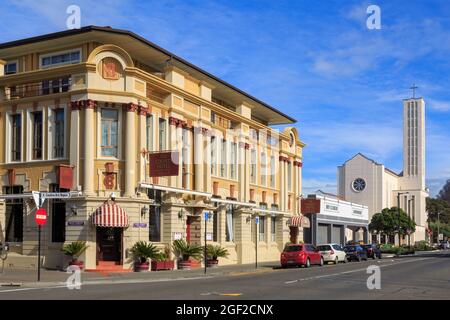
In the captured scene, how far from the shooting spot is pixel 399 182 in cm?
12669

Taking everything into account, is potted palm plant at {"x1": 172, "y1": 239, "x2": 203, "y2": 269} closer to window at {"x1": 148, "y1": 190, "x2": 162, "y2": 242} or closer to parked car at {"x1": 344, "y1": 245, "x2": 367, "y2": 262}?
window at {"x1": 148, "y1": 190, "x2": 162, "y2": 242}

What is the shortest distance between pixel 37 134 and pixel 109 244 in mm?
7277

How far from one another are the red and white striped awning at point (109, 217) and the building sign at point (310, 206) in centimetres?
2851

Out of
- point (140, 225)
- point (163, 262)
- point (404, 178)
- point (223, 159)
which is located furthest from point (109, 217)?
point (404, 178)

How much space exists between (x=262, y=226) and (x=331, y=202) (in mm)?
21597

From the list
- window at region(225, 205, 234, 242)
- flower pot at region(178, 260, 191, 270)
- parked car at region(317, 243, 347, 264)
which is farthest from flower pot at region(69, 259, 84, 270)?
parked car at region(317, 243, 347, 264)

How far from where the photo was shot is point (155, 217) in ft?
119

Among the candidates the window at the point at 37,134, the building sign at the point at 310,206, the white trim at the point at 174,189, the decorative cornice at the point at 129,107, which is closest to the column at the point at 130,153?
the decorative cornice at the point at 129,107

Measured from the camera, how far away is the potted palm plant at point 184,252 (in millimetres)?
36438

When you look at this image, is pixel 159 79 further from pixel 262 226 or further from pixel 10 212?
pixel 262 226

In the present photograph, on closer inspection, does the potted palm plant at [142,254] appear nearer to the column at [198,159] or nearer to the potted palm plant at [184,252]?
the potted palm plant at [184,252]

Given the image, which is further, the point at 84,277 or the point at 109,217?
the point at 109,217

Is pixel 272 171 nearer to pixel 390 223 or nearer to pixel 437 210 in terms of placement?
pixel 390 223

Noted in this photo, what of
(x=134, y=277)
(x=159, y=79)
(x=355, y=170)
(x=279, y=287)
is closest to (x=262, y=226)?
(x=159, y=79)
